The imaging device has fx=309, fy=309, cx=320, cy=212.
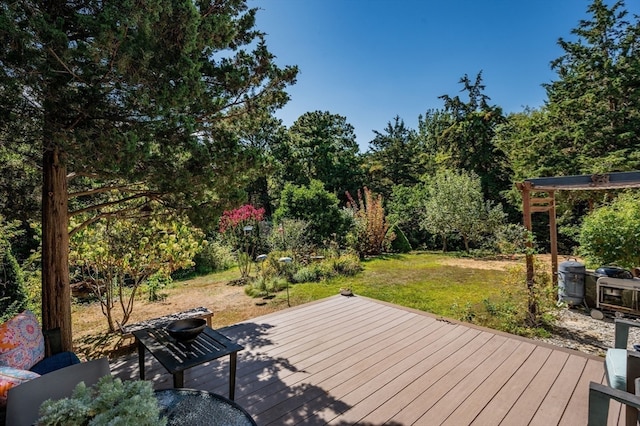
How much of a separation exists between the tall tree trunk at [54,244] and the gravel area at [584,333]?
501cm

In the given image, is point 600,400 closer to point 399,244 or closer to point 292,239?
point 292,239

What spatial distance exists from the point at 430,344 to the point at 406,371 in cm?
67

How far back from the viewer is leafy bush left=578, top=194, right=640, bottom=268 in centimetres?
490

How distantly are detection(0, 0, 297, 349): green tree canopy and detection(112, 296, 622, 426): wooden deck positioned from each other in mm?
1654

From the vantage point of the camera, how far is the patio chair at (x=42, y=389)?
1.46 meters

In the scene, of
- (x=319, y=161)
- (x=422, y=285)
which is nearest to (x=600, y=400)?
(x=422, y=285)

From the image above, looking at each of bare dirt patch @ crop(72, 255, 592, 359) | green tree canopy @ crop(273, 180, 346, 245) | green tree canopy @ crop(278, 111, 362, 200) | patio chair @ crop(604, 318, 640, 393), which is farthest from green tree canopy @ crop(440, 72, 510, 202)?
patio chair @ crop(604, 318, 640, 393)

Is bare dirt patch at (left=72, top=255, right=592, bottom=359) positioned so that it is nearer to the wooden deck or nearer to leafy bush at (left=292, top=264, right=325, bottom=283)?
the wooden deck

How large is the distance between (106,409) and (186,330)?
1.12 m

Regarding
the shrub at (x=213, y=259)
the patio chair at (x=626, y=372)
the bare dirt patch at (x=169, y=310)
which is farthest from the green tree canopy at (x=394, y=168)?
the patio chair at (x=626, y=372)

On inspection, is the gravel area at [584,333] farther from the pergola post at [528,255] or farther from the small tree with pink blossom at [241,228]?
the small tree with pink blossom at [241,228]

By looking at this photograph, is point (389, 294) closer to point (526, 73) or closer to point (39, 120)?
point (39, 120)

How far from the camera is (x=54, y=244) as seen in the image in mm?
2654

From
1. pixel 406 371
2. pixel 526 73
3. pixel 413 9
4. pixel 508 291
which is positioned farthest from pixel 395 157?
pixel 406 371
